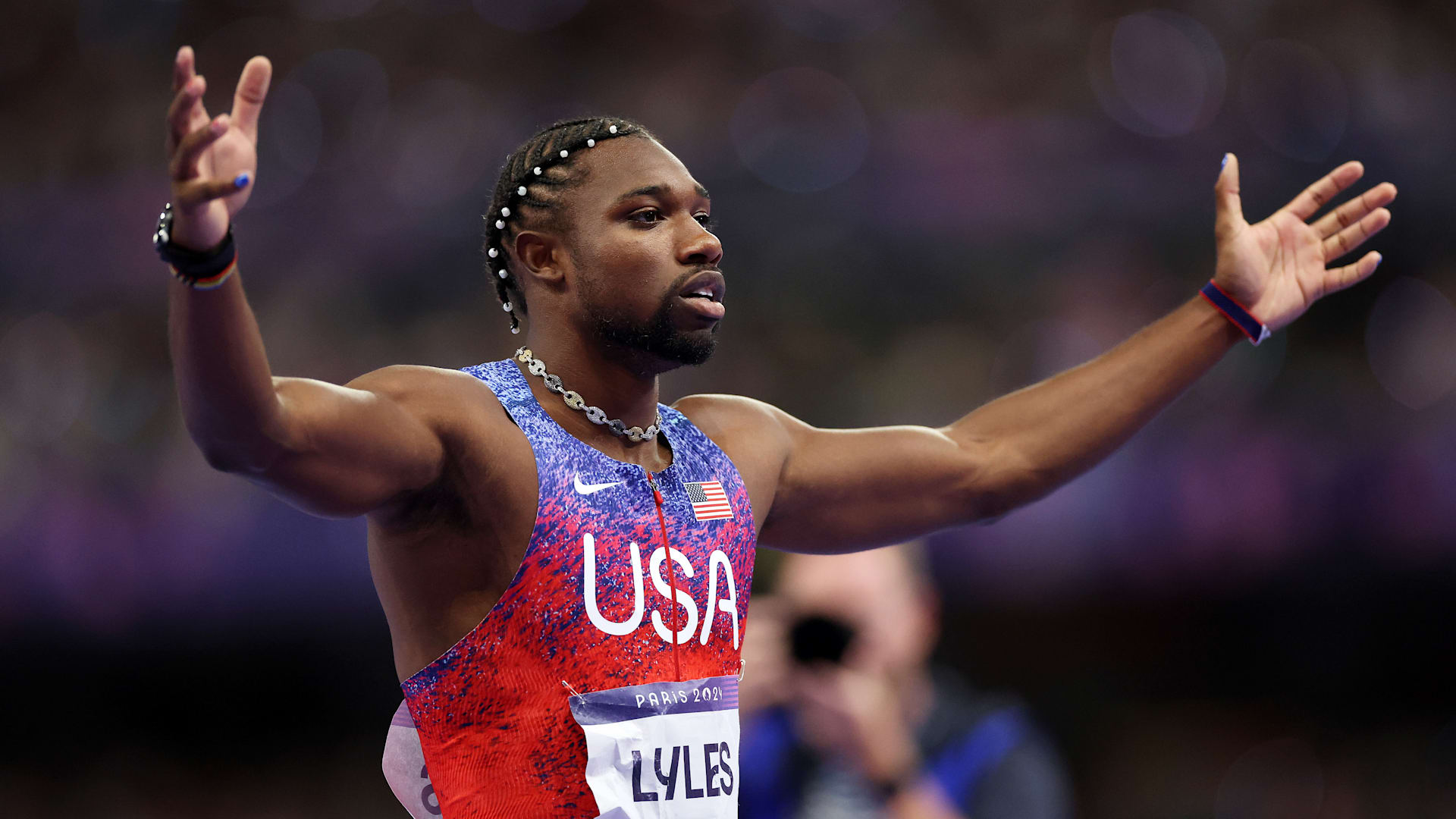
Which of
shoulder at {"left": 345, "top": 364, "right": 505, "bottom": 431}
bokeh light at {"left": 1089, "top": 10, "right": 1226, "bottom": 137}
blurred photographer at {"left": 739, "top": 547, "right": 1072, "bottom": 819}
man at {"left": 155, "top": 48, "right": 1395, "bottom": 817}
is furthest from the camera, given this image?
bokeh light at {"left": 1089, "top": 10, "right": 1226, "bottom": 137}

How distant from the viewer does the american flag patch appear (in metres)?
2.43

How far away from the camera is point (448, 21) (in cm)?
725

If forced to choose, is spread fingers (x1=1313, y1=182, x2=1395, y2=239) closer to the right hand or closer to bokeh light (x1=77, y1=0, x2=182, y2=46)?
the right hand

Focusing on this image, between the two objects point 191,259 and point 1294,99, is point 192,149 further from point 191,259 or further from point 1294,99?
point 1294,99

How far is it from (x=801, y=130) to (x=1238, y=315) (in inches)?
176

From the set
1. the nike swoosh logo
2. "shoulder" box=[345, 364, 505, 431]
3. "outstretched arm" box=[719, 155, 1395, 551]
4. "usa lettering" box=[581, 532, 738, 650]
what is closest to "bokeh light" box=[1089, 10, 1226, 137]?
"outstretched arm" box=[719, 155, 1395, 551]

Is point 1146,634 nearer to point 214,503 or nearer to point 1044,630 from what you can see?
point 1044,630

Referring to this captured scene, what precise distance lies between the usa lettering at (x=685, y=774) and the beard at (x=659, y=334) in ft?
2.35

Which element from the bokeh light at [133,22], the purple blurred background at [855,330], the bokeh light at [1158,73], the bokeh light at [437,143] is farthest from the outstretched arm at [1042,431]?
the bokeh light at [133,22]

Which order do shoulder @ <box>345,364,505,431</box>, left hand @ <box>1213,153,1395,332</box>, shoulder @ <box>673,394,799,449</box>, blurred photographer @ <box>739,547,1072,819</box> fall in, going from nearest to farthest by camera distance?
1. shoulder @ <box>345,364,505,431</box>
2. shoulder @ <box>673,394,799,449</box>
3. left hand @ <box>1213,153,1395,332</box>
4. blurred photographer @ <box>739,547,1072,819</box>

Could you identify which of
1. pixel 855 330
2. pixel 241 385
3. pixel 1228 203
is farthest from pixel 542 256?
pixel 855 330

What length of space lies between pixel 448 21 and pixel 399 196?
123 centimetres

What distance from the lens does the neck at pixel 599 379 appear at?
2480mm

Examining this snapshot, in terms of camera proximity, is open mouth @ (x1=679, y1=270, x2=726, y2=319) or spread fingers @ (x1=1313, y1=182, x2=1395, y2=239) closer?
open mouth @ (x1=679, y1=270, x2=726, y2=319)
